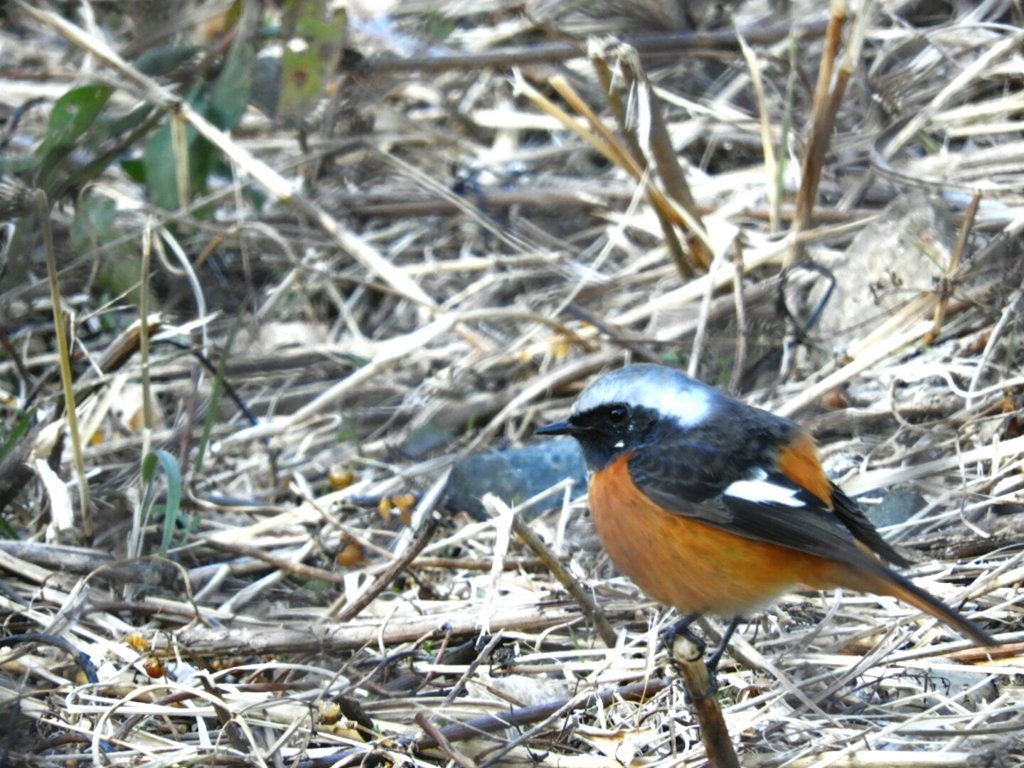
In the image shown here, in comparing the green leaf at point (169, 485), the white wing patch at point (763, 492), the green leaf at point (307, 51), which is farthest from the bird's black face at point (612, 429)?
the green leaf at point (307, 51)

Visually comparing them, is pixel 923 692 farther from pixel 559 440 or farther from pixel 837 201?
pixel 837 201

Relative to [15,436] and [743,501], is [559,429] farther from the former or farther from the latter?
[15,436]

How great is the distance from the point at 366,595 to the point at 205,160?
2759 mm

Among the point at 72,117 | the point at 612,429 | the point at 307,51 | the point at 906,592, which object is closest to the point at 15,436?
the point at 72,117

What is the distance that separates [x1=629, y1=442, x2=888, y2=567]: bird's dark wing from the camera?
3062 mm

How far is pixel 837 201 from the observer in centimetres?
577

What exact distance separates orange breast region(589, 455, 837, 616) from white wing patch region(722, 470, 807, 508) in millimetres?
89

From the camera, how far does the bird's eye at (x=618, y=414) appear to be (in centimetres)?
355

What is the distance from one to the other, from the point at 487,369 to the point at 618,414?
1774mm

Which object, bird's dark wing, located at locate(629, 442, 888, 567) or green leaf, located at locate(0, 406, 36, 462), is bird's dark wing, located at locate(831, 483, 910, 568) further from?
green leaf, located at locate(0, 406, 36, 462)

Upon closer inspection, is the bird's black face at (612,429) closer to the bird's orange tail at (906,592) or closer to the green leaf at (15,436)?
the bird's orange tail at (906,592)

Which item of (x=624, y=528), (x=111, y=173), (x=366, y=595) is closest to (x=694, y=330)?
(x=624, y=528)

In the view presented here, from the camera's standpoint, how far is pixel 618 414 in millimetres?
3557

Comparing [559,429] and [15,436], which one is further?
[15,436]
